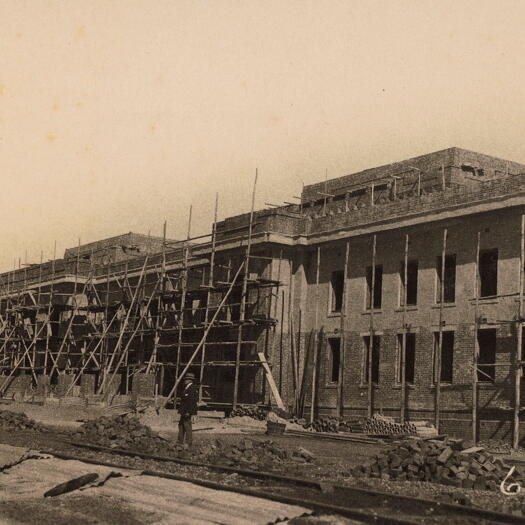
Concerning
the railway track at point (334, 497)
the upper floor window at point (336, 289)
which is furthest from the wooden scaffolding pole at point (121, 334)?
the railway track at point (334, 497)

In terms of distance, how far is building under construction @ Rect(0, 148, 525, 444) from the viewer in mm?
29219

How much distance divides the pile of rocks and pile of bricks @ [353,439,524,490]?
5573mm

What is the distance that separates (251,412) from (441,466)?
18836mm

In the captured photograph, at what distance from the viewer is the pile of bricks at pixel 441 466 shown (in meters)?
16.0

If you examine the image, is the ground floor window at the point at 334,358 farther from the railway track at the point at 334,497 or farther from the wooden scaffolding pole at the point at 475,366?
the railway track at the point at 334,497

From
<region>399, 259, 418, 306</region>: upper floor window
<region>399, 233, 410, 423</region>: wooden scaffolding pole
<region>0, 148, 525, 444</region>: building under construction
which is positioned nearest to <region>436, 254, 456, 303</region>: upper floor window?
<region>0, 148, 525, 444</region>: building under construction

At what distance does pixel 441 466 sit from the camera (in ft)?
54.4

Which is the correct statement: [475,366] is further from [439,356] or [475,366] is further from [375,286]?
[375,286]

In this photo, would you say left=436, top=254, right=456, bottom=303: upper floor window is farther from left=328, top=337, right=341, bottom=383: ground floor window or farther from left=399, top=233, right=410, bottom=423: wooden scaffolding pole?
left=328, top=337, right=341, bottom=383: ground floor window

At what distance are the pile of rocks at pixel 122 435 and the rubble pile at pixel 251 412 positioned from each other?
9.17 metres

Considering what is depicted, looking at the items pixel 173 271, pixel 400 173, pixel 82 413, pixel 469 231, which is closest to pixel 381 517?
pixel 469 231

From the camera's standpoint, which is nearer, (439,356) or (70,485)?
(70,485)

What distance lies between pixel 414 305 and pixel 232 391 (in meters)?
9.48

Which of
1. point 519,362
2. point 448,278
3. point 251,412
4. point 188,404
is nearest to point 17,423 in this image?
point 251,412
